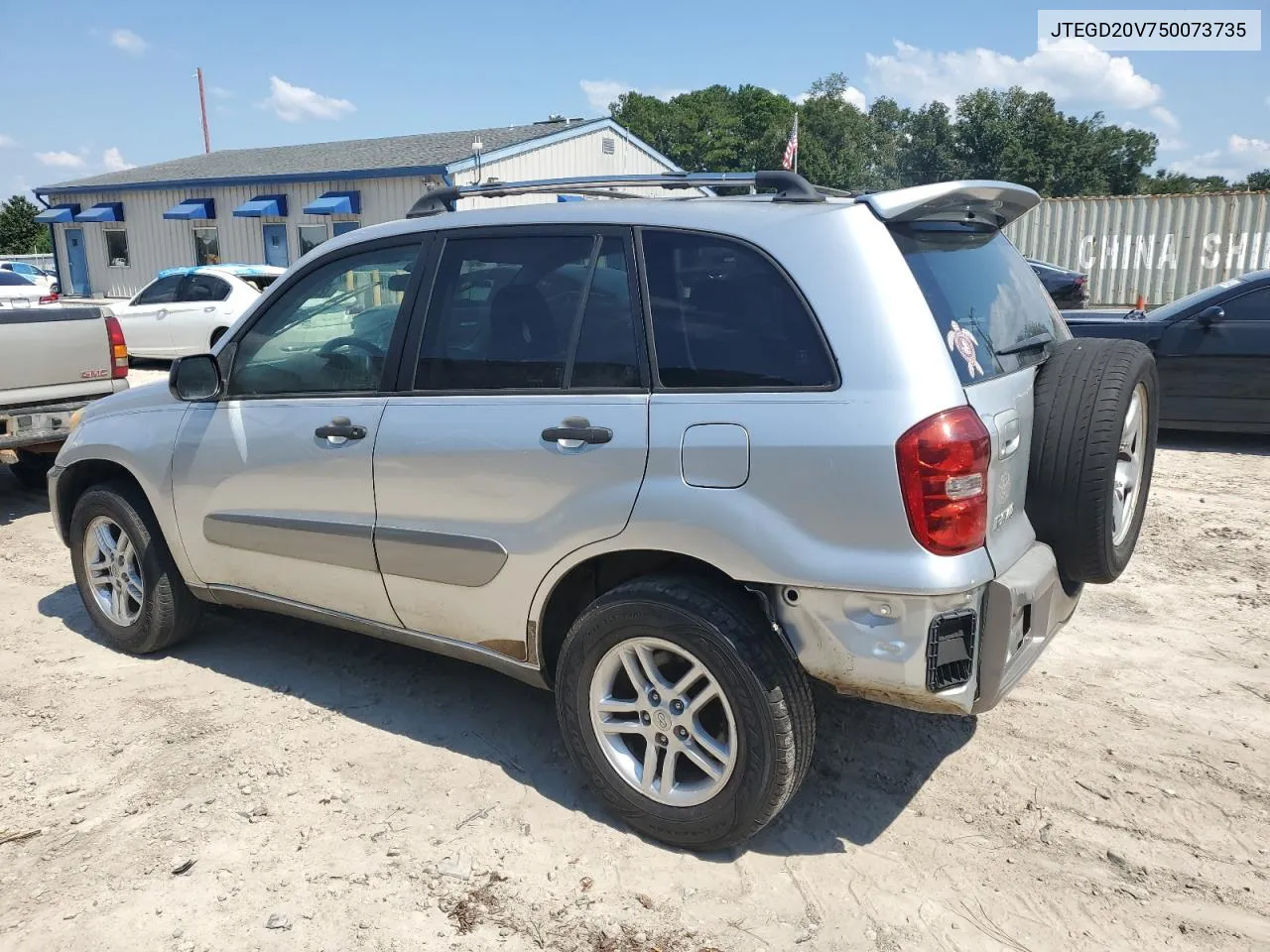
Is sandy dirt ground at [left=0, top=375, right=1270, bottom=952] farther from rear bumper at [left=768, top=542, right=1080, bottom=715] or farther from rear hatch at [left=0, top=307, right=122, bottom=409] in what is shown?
rear hatch at [left=0, top=307, right=122, bottom=409]

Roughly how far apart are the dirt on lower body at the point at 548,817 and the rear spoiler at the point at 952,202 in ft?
6.18

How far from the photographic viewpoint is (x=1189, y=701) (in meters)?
3.88

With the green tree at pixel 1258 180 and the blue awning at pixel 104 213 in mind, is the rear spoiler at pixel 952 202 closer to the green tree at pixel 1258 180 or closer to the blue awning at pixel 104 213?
the blue awning at pixel 104 213

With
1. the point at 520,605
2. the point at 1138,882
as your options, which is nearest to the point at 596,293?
the point at 520,605

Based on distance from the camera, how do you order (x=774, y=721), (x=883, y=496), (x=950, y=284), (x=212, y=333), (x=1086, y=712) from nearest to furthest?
(x=883, y=496) → (x=774, y=721) → (x=950, y=284) → (x=1086, y=712) → (x=212, y=333)

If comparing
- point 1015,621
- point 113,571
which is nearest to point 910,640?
point 1015,621

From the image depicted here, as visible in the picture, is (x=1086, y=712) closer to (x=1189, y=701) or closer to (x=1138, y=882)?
(x=1189, y=701)

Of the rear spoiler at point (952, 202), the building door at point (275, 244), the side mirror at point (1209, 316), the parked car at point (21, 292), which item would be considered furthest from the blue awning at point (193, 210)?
the rear spoiler at point (952, 202)

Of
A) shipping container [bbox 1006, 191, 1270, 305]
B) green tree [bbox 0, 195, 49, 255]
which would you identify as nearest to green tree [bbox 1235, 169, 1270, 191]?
shipping container [bbox 1006, 191, 1270, 305]

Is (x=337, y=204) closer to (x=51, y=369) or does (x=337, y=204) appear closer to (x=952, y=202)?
(x=51, y=369)

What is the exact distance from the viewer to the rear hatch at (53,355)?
6.74 m

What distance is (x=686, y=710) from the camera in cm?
289

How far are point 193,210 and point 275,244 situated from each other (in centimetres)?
245

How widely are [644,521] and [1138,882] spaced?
69.3 inches
